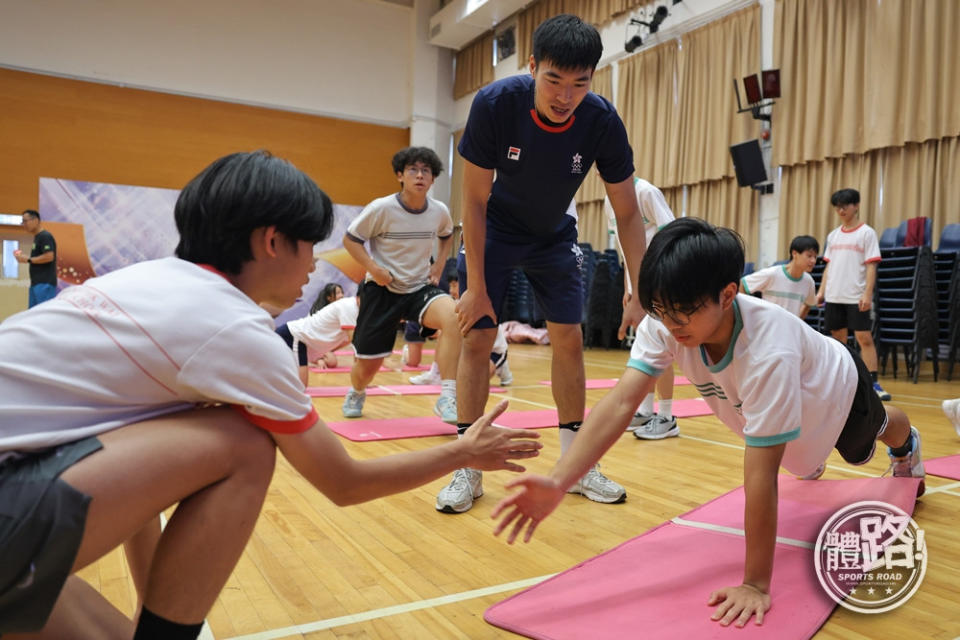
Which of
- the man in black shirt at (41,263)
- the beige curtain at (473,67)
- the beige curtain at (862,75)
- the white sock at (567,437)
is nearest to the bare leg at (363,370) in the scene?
the white sock at (567,437)

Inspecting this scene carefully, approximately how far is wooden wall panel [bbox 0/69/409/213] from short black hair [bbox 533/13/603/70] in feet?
30.9

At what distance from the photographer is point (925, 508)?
83.0 inches

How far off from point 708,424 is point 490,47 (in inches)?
400

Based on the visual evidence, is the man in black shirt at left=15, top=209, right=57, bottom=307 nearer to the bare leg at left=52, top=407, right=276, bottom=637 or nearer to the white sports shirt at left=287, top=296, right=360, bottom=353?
the white sports shirt at left=287, top=296, right=360, bottom=353

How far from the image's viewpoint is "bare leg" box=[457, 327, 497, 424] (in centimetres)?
234

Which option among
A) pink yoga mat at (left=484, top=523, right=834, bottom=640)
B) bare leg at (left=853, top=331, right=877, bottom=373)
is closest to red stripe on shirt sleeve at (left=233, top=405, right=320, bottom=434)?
pink yoga mat at (left=484, top=523, right=834, bottom=640)

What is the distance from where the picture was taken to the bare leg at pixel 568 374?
2.40 m

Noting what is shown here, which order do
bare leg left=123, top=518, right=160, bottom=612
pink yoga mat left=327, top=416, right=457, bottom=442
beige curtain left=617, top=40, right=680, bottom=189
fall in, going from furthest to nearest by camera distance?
beige curtain left=617, top=40, right=680, bottom=189
pink yoga mat left=327, top=416, right=457, bottom=442
bare leg left=123, top=518, right=160, bottom=612

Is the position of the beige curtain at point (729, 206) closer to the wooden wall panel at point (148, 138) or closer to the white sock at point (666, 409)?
the white sock at point (666, 409)

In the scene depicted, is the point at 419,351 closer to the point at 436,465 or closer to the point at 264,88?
the point at 436,465

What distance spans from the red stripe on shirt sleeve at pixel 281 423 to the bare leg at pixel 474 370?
1.37 m

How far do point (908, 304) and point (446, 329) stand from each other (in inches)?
178

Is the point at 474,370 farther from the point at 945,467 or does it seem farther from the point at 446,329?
the point at 945,467

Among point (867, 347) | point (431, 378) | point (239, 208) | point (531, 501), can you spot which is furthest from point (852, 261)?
point (239, 208)
